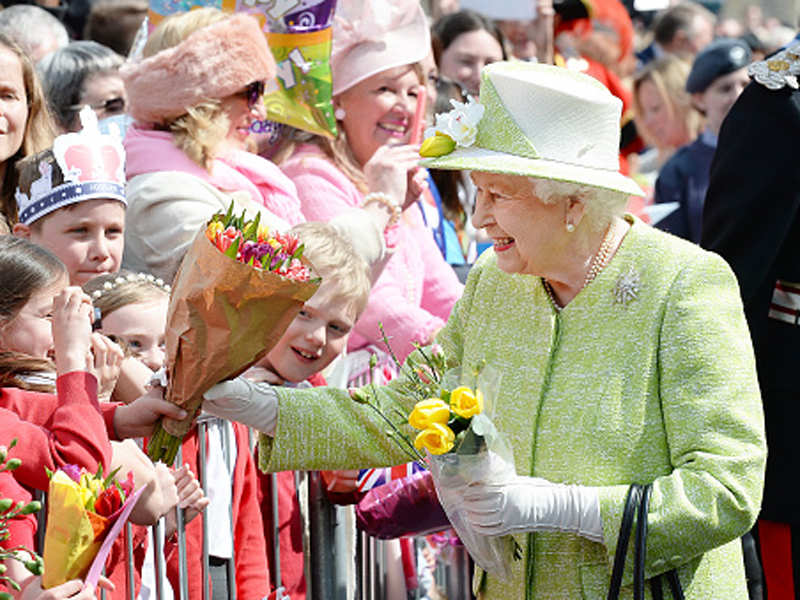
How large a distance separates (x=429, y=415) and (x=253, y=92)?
93.4 inches

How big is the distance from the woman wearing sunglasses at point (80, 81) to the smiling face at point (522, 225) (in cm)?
265

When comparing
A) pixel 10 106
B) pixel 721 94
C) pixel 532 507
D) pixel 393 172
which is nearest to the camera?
pixel 532 507

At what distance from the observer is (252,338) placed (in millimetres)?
3145

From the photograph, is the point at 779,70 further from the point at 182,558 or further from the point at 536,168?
the point at 182,558

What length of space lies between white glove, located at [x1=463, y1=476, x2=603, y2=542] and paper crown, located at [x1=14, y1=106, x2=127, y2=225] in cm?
175

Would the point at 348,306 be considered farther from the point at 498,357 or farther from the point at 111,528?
the point at 111,528

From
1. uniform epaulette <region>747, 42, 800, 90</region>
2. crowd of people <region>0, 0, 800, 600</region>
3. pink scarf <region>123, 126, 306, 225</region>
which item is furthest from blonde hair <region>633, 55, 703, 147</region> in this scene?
uniform epaulette <region>747, 42, 800, 90</region>

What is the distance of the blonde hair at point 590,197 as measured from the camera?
3215 millimetres

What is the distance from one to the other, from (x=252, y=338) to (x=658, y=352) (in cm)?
91

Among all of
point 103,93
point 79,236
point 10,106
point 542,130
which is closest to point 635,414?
point 542,130

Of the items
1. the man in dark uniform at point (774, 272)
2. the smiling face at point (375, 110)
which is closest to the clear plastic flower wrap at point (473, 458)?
the man in dark uniform at point (774, 272)

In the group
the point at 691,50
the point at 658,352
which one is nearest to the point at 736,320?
the point at 658,352

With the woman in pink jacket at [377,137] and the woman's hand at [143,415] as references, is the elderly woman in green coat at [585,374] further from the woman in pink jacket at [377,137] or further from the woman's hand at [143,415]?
the woman in pink jacket at [377,137]

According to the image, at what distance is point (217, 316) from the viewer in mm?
3072
